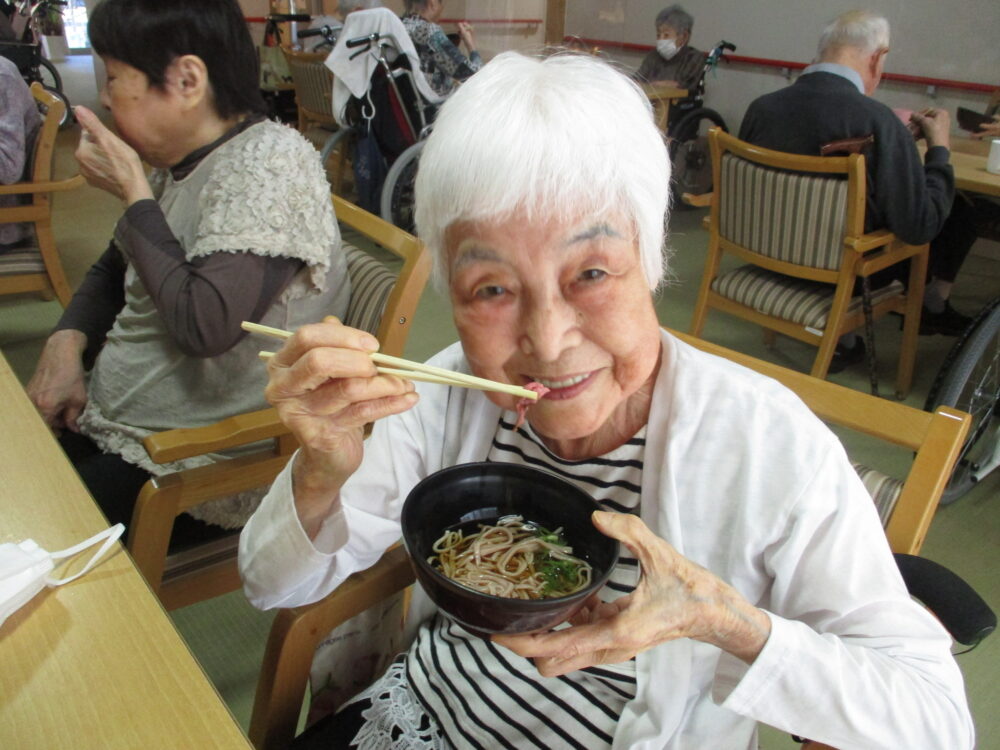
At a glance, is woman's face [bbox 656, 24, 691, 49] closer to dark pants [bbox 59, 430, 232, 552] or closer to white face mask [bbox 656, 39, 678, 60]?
white face mask [bbox 656, 39, 678, 60]

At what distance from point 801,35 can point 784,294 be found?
3.85 m

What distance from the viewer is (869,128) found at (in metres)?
2.63

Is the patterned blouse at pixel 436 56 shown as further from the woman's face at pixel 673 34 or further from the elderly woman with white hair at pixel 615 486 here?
the elderly woman with white hair at pixel 615 486

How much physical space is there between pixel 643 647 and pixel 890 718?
0.30 metres

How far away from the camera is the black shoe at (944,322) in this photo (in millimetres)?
3504

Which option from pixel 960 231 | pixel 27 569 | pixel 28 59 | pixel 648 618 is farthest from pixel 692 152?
→ pixel 28 59

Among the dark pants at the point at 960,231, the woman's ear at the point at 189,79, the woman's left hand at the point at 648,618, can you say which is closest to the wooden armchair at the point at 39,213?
the woman's ear at the point at 189,79

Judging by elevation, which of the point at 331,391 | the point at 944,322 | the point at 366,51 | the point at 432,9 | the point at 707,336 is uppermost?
the point at 432,9

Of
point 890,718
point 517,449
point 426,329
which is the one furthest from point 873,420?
point 426,329

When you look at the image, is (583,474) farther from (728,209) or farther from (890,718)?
(728,209)

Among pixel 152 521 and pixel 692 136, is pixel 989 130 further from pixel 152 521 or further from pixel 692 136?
pixel 152 521

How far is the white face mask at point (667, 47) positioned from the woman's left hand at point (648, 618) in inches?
241

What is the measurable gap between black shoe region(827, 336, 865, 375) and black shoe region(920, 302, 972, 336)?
1.25 feet

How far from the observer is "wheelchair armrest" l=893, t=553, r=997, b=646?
2.99 feet
